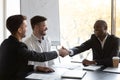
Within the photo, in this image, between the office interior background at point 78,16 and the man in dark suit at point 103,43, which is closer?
the man in dark suit at point 103,43

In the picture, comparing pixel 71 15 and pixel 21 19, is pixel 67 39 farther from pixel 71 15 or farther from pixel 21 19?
pixel 21 19

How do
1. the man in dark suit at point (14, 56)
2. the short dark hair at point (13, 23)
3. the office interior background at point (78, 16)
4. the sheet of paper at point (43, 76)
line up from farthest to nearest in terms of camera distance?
the office interior background at point (78, 16) → the short dark hair at point (13, 23) → the man in dark suit at point (14, 56) → the sheet of paper at point (43, 76)

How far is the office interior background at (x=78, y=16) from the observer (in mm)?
4016

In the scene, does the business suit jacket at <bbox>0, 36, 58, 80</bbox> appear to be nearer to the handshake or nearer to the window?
the handshake

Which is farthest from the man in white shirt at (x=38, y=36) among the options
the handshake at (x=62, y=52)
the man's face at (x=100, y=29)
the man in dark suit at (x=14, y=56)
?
the man's face at (x=100, y=29)

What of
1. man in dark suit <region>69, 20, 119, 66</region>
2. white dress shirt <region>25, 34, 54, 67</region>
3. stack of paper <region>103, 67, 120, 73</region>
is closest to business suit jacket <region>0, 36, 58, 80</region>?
white dress shirt <region>25, 34, 54, 67</region>

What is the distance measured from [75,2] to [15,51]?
2.22 meters

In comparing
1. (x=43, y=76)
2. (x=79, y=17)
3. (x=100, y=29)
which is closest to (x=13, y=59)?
(x=43, y=76)

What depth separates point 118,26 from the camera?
4.02 meters

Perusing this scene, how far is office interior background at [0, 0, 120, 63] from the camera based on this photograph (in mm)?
4016

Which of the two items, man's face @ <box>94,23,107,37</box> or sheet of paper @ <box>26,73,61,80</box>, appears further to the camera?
man's face @ <box>94,23,107,37</box>


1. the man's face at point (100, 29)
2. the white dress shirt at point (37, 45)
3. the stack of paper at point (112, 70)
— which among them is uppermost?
the man's face at point (100, 29)

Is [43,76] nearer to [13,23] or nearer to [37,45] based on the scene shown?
[13,23]

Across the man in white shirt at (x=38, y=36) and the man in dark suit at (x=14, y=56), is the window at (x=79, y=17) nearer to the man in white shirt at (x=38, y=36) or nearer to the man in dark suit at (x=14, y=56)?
the man in white shirt at (x=38, y=36)
